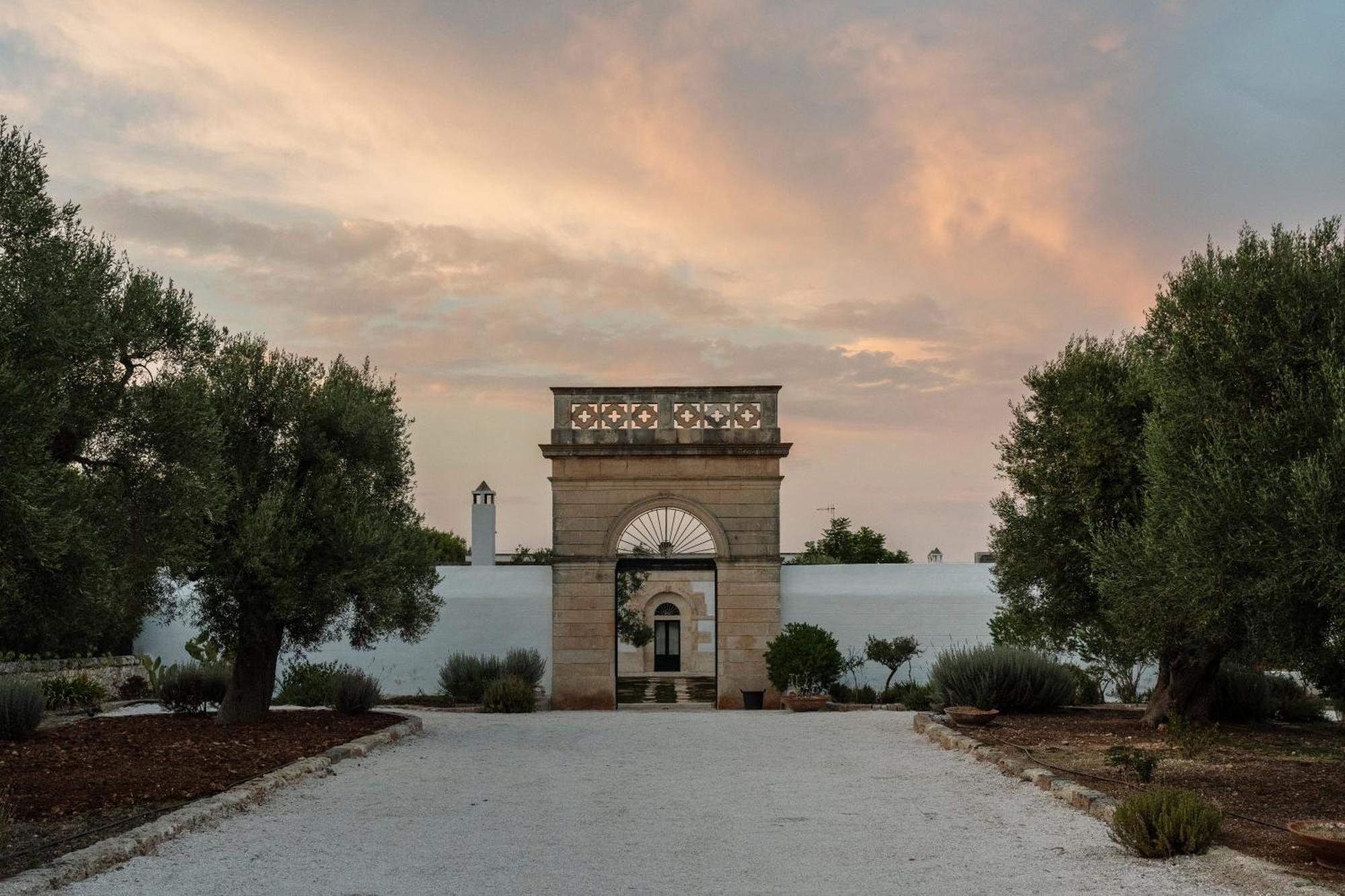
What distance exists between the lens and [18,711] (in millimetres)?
13820

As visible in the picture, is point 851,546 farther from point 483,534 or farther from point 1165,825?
point 1165,825

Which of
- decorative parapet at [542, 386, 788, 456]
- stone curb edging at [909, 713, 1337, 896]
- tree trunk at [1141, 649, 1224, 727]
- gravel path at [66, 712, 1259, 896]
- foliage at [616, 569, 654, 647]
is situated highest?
decorative parapet at [542, 386, 788, 456]

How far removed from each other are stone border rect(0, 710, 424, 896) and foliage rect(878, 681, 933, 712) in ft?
33.6

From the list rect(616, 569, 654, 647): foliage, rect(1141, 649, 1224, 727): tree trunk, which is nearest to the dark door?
rect(616, 569, 654, 647): foliage

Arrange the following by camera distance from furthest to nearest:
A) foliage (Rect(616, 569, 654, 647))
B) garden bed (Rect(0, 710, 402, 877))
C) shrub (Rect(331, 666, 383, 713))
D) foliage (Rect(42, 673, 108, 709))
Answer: foliage (Rect(616, 569, 654, 647)), foliage (Rect(42, 673, 108, 709)), shrub (Rect(331, 666, 383, 713)), garden bed (Rect(0, 710, 402, 877))

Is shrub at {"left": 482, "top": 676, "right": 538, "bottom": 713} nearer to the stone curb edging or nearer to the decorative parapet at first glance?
the decorative parapet

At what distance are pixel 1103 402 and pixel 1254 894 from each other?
9.41m

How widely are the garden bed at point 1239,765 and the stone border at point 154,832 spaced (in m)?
7.31

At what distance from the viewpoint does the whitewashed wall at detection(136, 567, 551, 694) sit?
76.7 feet

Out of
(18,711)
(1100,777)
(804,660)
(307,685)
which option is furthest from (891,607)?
(18,711)

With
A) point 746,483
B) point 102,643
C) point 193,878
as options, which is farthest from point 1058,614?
point 102,643

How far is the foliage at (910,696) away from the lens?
20312 millimetres

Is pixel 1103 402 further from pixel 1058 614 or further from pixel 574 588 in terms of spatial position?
pixel 574 588

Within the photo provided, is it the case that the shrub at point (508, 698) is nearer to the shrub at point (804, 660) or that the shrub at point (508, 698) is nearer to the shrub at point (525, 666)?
the shrub at point (525, 666)
